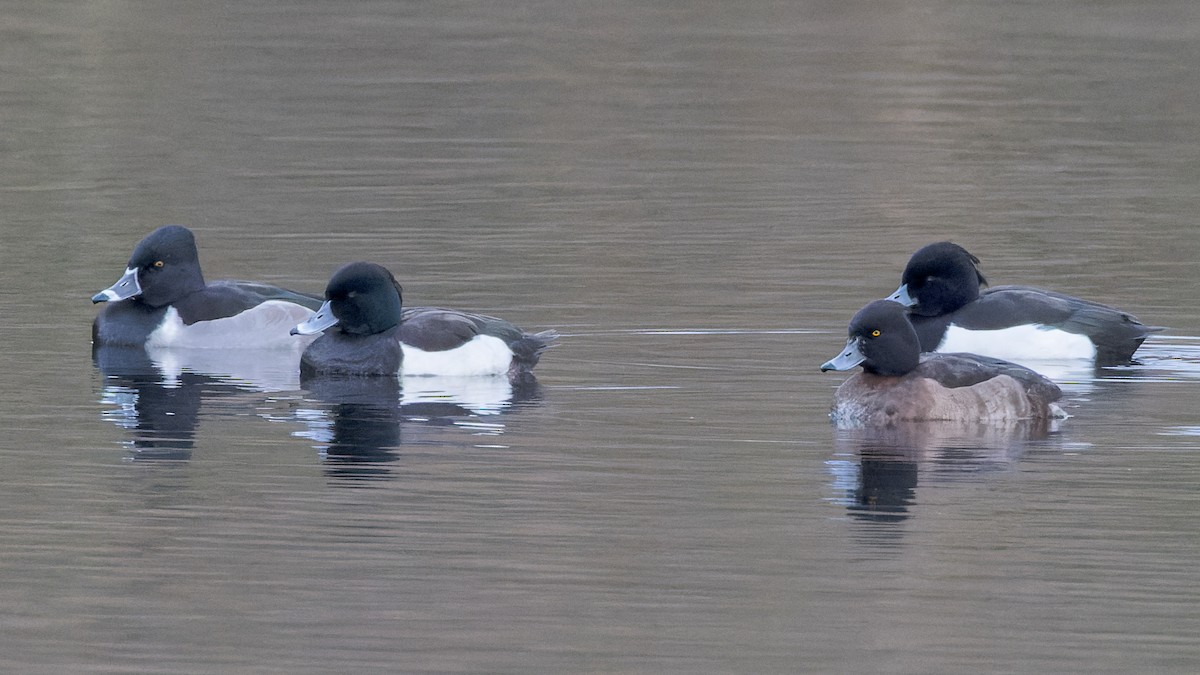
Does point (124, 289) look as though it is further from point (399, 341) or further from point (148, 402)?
point (399, 341)

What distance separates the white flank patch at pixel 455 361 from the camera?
12.8m

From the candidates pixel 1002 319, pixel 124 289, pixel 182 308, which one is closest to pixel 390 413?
pixel 182 308

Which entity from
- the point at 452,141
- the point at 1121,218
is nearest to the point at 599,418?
the point at 1121,218

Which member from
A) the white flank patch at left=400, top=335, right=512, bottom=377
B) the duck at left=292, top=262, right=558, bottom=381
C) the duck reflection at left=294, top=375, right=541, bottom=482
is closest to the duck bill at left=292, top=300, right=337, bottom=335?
the duck at left=292, top=262, right=558, bottom=381

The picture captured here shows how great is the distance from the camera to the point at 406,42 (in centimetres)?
→ 3231

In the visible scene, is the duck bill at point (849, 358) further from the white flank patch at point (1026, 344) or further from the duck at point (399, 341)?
the duck at point (399, 341)

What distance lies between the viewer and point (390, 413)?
11695mm

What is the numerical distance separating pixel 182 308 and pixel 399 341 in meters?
2.24

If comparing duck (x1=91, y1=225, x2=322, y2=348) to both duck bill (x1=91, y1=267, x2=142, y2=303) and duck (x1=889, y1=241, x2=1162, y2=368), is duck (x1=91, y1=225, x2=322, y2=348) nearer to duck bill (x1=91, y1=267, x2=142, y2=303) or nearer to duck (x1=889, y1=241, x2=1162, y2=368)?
duck bill (x1=91, y1=267, x2=142, y2=303)

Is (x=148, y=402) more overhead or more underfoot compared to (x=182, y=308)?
more underfoot

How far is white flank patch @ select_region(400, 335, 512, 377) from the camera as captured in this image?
1281 centimetres

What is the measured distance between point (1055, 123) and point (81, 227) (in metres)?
11.7

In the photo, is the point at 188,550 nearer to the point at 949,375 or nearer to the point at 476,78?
the point at 949,375

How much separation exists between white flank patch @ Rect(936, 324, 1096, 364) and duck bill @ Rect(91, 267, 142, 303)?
218 inches
